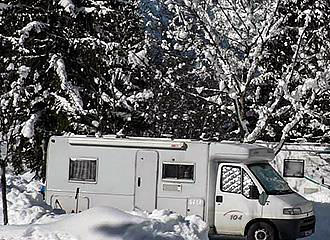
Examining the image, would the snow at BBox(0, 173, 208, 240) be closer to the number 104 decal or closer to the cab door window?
the number 104 decal

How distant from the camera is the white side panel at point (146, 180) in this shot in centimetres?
1470

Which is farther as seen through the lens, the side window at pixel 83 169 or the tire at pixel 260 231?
the side window at pixel 83 169

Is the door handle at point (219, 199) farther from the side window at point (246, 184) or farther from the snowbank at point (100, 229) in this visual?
the snowbank at point (100, 229)

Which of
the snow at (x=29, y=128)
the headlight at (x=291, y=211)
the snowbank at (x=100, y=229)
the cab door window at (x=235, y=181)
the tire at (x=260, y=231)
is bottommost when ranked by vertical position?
the tire at (x=260, y=231)

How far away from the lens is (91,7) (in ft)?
74.2

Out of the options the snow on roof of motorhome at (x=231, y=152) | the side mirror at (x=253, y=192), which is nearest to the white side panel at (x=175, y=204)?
the snow on roof of motorhome at (x=231, y=152)

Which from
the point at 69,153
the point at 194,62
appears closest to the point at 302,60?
the point at 194,62

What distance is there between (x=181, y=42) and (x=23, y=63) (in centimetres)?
549

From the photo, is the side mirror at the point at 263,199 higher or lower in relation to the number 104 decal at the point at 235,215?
higher

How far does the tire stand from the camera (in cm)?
1414

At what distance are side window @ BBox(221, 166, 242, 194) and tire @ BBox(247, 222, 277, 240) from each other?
2.66 feet

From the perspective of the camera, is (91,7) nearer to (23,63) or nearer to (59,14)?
(59,14)

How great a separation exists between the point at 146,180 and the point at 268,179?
2.67m

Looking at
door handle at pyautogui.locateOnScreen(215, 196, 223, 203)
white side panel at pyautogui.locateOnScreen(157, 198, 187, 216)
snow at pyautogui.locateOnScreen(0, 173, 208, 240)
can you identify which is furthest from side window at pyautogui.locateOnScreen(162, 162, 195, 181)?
snow at pyautogui.locateOnScreen(0, 173, 208, 240)
